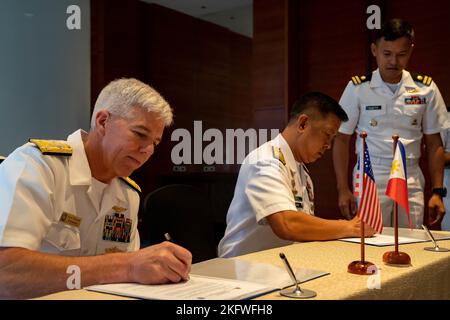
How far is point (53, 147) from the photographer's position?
1.26 m

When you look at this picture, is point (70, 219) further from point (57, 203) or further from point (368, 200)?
point (368, 200)

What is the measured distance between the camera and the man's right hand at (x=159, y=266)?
0.93m

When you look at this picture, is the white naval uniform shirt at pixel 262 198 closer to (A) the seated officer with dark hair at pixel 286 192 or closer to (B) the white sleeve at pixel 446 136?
(A) the seated officer with dark hair at pixel 286 192

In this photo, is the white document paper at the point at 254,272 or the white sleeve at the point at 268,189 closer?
the white document paper at the point at 254,272

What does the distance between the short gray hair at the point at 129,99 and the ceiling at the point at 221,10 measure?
4.57m

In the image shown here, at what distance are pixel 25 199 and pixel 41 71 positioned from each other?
3830 mm

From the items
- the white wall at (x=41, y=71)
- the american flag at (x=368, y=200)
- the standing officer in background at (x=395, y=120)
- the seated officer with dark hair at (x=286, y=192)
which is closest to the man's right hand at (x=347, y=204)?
the standing officer in background at (x=395, y=120)

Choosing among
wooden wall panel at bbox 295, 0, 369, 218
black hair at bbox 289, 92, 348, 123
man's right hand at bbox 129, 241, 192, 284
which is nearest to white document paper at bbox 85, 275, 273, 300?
man's right hand at bbox 129, 241, 192, 284

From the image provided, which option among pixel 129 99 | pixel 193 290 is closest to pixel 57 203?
pixel 129 99

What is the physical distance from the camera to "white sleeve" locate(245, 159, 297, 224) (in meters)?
1.56

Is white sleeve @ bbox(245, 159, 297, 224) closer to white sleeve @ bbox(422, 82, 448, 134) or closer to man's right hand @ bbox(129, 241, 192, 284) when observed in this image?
man's right hand @ bbox(129, 241, 192, 284)

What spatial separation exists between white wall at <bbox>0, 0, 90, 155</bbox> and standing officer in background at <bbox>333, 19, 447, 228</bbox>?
3153mm
